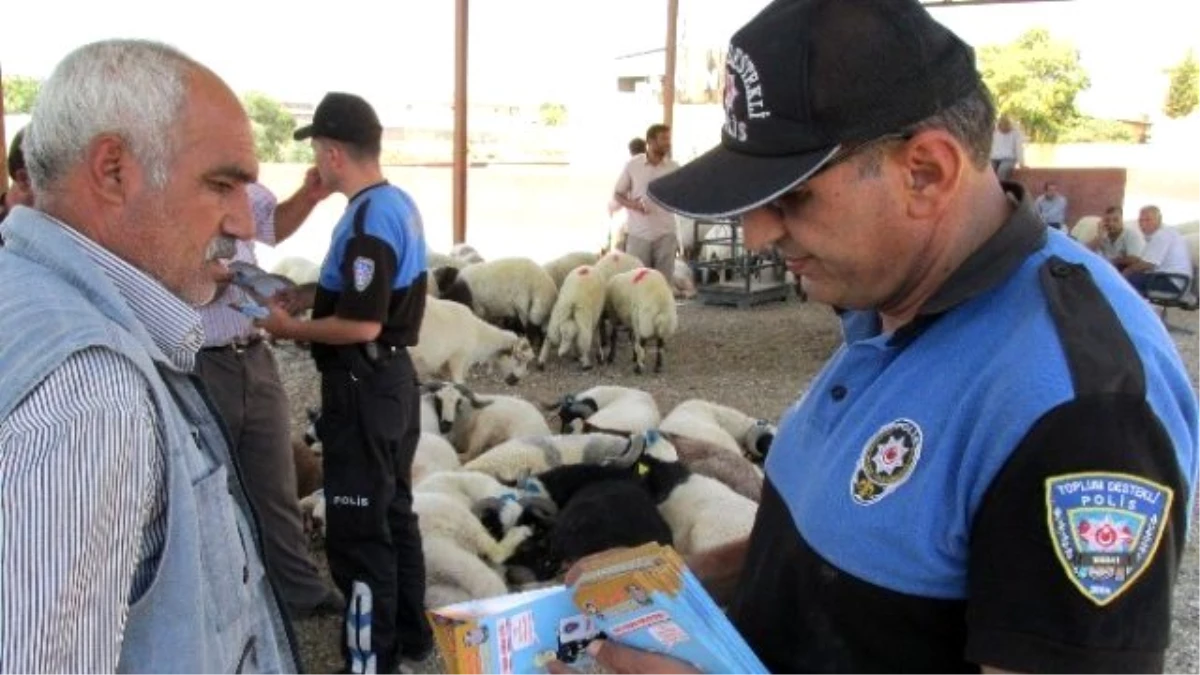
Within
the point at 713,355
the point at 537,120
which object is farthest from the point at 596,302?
the point at 537,120

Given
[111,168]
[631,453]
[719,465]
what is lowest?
[719,465]

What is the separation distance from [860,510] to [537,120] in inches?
1619

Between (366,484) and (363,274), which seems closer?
(363,274)

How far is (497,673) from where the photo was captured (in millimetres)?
1438

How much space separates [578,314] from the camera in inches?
402

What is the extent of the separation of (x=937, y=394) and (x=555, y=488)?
445cm

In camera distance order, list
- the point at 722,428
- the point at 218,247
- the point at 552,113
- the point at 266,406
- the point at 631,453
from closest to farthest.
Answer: the point at 218,247 < the point at 266,406 < the point at 631,453 < the point at 722,428 < the point at 552,113

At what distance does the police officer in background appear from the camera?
3.67 m

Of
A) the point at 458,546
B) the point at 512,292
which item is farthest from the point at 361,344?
the point at 512,292

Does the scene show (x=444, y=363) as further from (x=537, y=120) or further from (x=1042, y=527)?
(x=537, y=120)

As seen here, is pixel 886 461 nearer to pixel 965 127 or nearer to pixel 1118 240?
pixel 965 127

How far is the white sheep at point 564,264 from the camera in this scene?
461 inches

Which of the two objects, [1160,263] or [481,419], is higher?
[1160,263]

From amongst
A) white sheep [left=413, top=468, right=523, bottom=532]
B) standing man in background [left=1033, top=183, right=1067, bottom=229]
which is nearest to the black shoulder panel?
white sheep [left=413, top=468, right=523, bottom=532]
